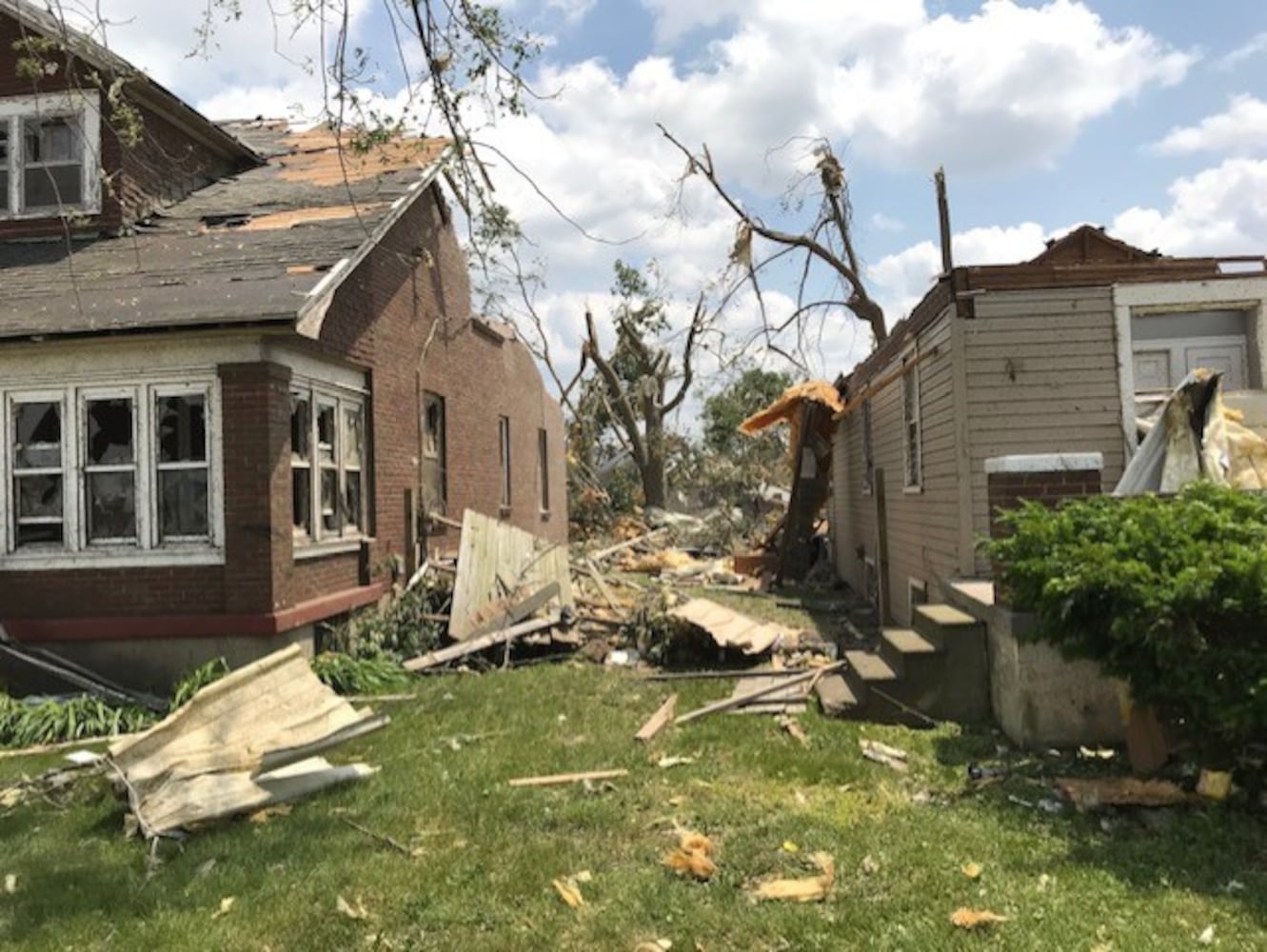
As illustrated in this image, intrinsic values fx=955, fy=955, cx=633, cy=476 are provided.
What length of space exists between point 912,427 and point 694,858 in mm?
8000

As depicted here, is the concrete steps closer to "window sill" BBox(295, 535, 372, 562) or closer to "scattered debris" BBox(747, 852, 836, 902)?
"scattered debris" BBox(747, 852, 836, 902)

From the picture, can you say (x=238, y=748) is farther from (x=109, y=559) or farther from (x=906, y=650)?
(x=906, y=650)

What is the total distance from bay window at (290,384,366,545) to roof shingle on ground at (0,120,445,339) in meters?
1.26

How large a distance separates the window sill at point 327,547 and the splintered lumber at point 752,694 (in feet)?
14.3

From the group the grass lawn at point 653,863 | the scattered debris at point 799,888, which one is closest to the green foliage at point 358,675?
the grass lawn at point 653,863

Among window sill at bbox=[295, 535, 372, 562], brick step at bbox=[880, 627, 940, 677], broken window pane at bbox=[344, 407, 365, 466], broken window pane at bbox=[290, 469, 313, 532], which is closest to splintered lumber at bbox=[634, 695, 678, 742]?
brick step at bbox=[880, 627, 940, 677]

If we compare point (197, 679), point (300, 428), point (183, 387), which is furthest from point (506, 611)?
point (183, 387)

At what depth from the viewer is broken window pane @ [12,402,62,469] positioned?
9.44 m

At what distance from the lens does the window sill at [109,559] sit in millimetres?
9109

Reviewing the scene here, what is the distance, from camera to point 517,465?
18.7 metres

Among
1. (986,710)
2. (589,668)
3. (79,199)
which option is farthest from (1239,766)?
(79,199)

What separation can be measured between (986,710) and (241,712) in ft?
17.2

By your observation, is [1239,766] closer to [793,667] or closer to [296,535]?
[793,667]

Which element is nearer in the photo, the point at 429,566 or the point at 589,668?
the point at 589,668
